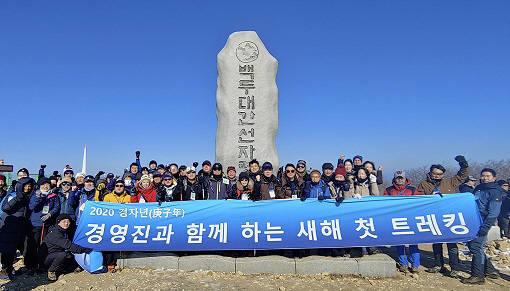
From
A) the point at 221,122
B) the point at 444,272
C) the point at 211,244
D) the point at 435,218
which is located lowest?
the point at 444,272

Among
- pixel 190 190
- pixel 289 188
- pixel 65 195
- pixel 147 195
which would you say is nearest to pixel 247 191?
pixel 289 188

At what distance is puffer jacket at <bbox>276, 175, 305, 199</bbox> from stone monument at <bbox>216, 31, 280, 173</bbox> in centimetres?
282

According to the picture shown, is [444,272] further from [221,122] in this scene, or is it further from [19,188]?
[19,188]

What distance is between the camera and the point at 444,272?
18.5 feet

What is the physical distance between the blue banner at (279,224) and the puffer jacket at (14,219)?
0.98 meters

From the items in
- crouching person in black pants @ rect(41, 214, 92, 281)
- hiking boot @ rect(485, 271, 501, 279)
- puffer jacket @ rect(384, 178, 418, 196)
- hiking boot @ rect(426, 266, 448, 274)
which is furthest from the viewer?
puffer jacket @ rect(384, 178, 418, 196)

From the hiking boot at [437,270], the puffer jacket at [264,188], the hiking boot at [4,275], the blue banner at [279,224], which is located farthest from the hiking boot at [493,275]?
the hiking boot at [4,275]

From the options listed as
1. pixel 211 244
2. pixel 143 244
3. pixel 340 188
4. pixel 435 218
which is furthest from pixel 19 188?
pixel 435 218

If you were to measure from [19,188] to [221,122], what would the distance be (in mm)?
5257

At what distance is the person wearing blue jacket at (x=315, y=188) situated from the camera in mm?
5695

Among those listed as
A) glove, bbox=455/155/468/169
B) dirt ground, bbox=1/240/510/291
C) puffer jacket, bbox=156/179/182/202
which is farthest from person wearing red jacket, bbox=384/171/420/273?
puffer jacket, bbox=156/179/182/202

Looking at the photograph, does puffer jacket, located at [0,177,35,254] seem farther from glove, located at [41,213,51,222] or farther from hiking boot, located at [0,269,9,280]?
hiking boot, located at [0,269,9,280]

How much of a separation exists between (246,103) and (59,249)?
5.93 metres

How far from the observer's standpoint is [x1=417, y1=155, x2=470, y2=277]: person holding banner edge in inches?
224
